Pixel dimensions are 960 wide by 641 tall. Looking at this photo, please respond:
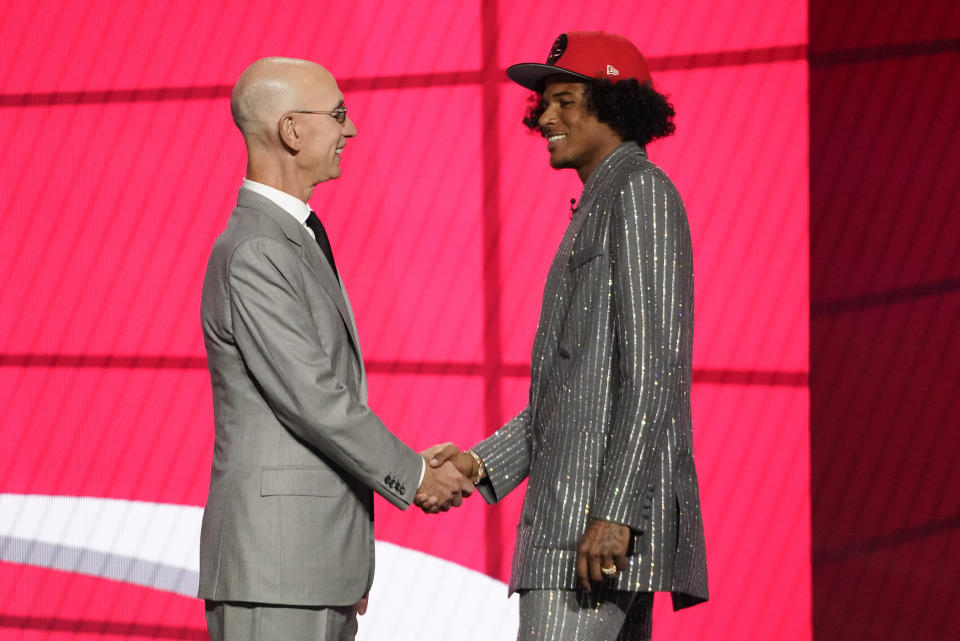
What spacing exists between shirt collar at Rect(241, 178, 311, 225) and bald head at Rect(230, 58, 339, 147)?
0.33 feet

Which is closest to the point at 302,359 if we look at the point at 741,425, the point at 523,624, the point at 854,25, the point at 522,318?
the point at 523,624

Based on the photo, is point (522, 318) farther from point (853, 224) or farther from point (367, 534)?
point (367, 534)

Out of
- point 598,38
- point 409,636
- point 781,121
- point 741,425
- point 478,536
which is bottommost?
point 409,636

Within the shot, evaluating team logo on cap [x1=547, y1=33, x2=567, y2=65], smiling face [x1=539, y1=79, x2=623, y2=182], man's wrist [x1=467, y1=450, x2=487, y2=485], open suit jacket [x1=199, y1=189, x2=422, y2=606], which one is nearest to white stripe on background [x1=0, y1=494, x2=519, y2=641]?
man's wrist [x1=467, y1=450, x2=487, y2=485]

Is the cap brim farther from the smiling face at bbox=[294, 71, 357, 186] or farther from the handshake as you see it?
the handshake

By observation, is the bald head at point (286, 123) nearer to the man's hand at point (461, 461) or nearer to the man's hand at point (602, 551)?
the man's hand at point (461, 461)

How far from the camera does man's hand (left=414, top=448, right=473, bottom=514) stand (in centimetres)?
260

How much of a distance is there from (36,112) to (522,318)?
6.29 ft

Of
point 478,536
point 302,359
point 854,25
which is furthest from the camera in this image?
point 478,536

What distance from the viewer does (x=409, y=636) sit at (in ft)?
13.0

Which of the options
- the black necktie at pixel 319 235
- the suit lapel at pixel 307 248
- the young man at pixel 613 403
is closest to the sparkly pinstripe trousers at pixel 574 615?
the young man at pixel 613 403

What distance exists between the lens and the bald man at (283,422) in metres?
2.34

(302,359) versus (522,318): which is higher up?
(522,318)

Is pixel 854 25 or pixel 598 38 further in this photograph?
pixel 854 25
